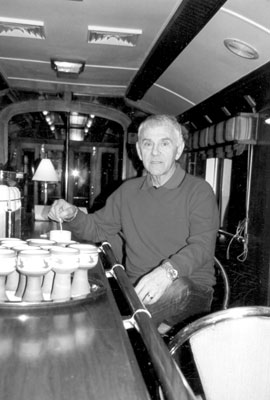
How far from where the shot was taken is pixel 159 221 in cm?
210

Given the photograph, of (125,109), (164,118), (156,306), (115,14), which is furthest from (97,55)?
(156,306)

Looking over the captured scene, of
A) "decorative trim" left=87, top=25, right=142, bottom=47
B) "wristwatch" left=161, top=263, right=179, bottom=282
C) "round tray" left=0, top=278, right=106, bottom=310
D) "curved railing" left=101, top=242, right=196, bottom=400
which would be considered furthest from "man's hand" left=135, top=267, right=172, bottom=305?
"decorative trim" left=87, top=25, right=142, bottom=47

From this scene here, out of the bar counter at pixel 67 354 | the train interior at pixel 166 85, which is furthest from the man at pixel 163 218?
the train interior at pixel 166 85

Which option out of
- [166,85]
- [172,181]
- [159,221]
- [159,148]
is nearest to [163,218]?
[159,221]

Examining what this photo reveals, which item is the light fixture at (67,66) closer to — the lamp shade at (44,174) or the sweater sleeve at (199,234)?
the lamp shade at (44,174)

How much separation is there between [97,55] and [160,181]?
12.1ft

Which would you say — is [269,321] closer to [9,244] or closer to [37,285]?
[37,285]

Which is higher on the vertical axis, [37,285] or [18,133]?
[18,133]

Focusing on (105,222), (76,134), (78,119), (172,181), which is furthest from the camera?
(76,134)

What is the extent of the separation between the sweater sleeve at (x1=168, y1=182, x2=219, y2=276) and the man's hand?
0.14 metres

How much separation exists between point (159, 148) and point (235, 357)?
1189mm

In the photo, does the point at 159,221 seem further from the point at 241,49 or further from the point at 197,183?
the point at 241,49

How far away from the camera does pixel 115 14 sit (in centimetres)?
391

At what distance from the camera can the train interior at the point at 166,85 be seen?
12.6 feet
